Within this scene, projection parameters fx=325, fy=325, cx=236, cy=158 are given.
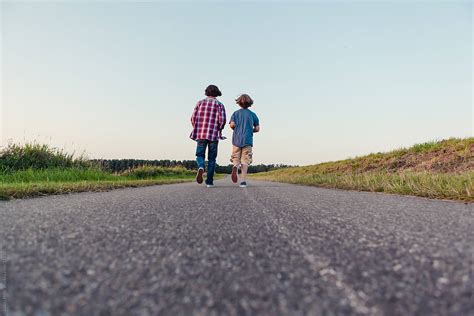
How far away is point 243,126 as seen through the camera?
7.82m

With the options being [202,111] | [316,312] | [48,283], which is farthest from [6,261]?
[202,111]

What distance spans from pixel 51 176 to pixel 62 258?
7.40 m

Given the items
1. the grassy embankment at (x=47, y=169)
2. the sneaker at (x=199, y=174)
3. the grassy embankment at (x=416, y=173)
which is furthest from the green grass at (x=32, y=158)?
the grassy embankment at (x=416, y=173)

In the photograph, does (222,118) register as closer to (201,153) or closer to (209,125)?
(209,125)

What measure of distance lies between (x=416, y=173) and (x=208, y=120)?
4.26m

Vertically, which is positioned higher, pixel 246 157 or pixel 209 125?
pixel 209 125

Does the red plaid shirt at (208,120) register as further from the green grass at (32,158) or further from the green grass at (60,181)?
the green grass at (32,158)

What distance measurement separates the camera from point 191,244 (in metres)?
1.28

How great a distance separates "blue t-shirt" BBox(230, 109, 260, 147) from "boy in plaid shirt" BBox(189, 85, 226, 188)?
56cm

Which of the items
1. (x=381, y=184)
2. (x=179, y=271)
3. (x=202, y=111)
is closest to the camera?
(x=179, y=271)

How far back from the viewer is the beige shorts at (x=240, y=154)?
7.82 metres

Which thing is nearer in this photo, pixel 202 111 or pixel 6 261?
pixel 6 261

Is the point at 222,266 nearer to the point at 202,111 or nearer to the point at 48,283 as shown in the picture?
the point at 48,283

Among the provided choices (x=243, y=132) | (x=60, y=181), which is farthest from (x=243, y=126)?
(x=60, y=181)
